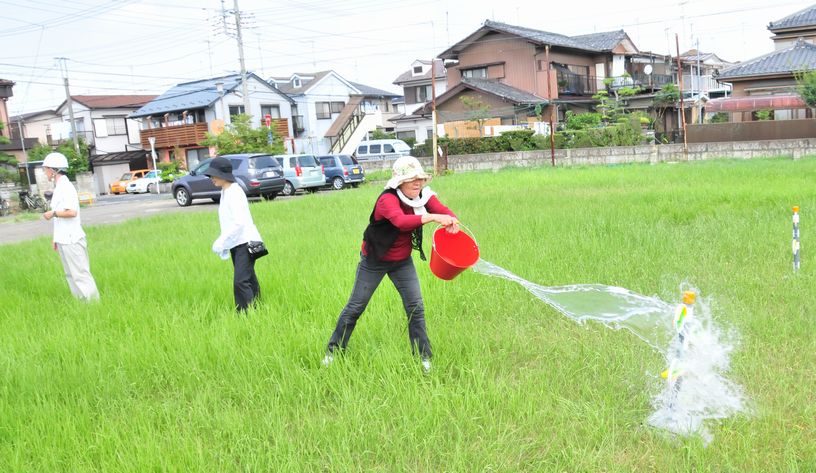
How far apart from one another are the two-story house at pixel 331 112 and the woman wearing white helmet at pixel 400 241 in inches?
1475

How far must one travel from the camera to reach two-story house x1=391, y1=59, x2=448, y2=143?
132 ft

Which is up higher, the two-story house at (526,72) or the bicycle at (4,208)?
the two-story house at (526,72)

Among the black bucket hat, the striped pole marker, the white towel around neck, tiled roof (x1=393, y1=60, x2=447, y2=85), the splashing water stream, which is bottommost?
the splashing water stream

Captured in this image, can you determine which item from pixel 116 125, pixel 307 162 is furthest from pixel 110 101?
pixel 307 162

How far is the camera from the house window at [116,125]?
4306cm

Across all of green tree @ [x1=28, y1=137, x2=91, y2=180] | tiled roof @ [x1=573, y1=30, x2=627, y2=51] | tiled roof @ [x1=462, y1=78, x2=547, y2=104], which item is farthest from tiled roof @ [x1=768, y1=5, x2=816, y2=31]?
green tree @ [x1=28, y1=137, x2=91, y2=180]

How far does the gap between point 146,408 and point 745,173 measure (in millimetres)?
13490

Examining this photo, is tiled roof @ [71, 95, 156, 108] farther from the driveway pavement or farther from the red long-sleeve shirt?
the red long-sleeve shirt

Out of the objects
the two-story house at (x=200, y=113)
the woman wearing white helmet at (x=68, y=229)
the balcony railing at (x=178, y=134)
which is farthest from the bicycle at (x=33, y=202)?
the woman wearing white helmet at (x=68, y=229)

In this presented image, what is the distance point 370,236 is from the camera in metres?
3.96

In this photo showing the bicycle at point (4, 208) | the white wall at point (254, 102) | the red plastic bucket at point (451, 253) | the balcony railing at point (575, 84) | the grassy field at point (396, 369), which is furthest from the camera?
Result: the white wall at point (254, 102)

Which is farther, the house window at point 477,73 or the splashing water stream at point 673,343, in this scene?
the house window at point 477,73

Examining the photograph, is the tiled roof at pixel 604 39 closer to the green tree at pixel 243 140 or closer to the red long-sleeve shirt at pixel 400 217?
the green tree at pixel 243 140

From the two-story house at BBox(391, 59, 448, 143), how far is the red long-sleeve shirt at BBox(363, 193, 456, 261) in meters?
35.6
